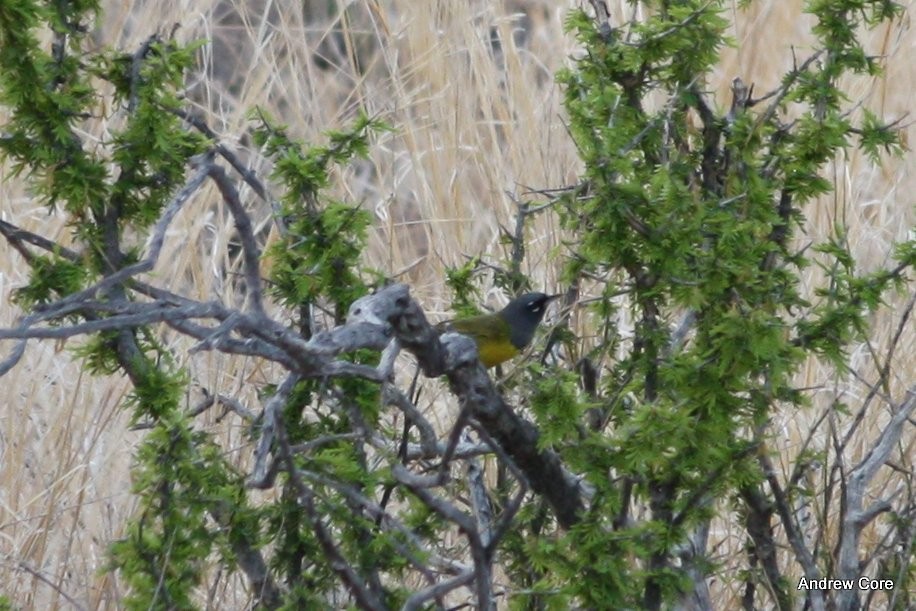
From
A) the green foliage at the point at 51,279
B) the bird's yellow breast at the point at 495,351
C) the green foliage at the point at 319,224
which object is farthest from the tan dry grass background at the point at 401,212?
the green foliage at the point at 51,279

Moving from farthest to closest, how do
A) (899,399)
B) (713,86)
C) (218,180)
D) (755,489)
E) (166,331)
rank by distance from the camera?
(713,86), (166,331), (899,399), (755,489), (218,180)

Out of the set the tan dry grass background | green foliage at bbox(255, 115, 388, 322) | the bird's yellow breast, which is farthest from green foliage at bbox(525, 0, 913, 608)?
the tan dry grass background

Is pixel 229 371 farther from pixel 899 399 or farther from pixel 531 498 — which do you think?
pixel 899 399

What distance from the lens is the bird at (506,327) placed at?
10.3 feet

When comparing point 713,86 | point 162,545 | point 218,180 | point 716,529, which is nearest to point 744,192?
point 218,180

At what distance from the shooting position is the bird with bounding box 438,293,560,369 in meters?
3.14

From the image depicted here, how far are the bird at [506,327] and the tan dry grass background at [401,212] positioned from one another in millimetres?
335

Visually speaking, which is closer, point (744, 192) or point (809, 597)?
point (744, 192)

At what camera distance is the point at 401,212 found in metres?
4.93

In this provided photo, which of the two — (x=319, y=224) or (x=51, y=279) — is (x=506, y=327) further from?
(x=51, y=279)

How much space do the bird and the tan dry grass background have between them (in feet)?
1.10

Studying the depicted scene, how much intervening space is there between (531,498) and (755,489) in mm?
454

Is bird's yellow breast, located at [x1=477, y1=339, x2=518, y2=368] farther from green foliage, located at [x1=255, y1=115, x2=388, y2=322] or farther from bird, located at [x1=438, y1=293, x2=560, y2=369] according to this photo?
green foliage, located at [x1=255, y1=115, x2=388, y2=322]

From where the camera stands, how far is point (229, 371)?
3.86m
